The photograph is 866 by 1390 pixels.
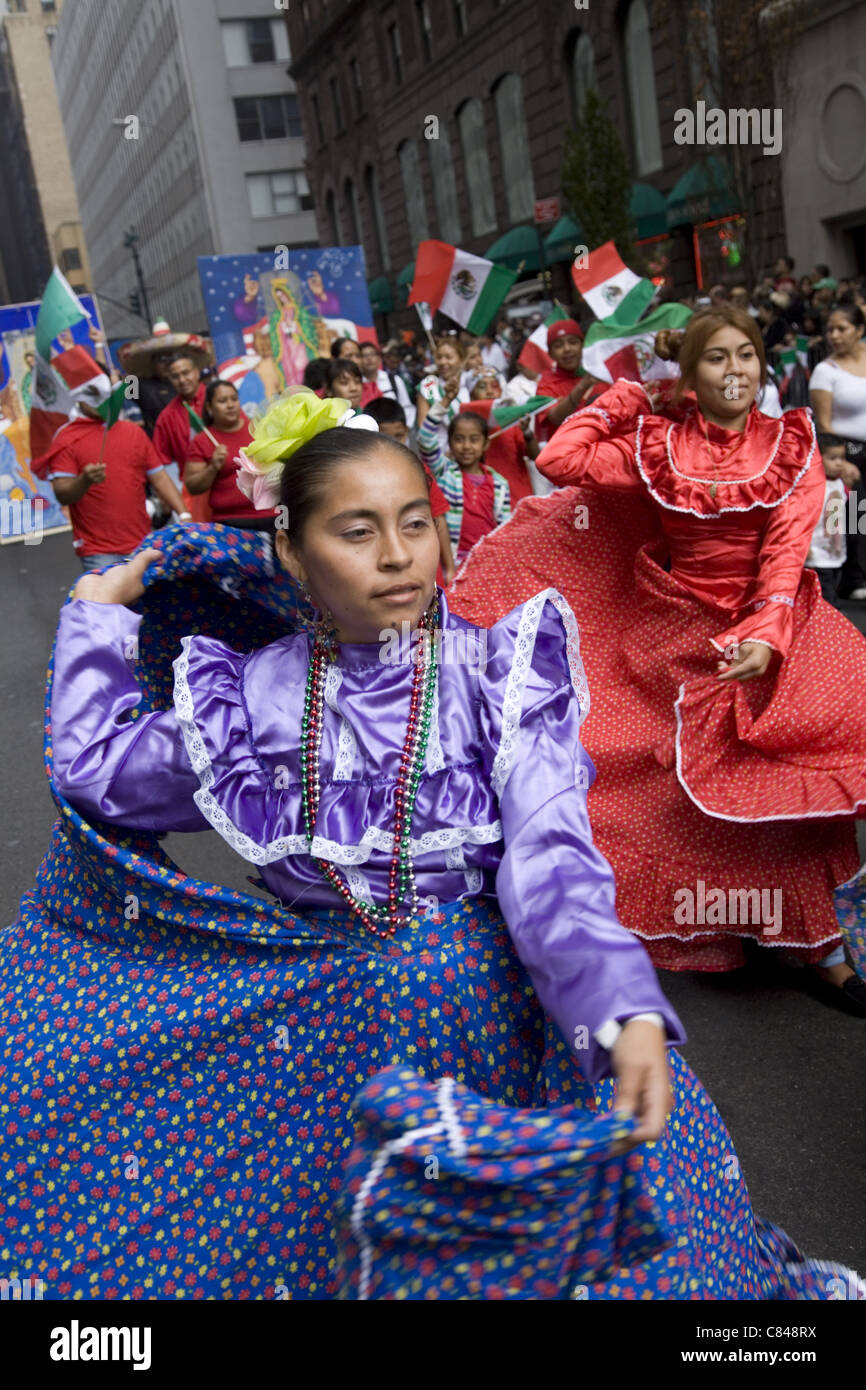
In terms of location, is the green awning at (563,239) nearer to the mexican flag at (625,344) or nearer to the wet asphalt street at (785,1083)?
the mexican flag at (625,344)

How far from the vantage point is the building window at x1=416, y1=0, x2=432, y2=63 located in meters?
33.5

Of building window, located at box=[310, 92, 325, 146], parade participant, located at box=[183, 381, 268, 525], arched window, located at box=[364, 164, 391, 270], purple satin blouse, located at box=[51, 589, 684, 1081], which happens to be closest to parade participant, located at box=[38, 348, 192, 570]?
parade participant, located at box=[183, 381, 268, 525]

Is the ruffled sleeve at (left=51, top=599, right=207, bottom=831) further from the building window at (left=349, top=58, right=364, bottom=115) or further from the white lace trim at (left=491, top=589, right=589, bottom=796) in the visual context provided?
the building window at (left=349, top=58, right=364, bottom=115)

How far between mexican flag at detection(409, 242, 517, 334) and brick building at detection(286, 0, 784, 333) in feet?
33.8

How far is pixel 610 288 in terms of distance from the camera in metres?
6.86

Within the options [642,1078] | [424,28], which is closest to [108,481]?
[642,1078]

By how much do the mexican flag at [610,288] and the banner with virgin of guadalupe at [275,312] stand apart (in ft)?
19.7

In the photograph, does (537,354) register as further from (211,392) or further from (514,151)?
(514,151)

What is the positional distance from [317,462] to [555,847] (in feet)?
2.51

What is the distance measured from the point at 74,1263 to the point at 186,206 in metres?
63.9

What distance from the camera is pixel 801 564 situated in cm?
392

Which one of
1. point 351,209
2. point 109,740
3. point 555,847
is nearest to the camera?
point 555,847
